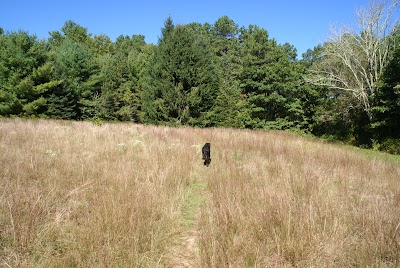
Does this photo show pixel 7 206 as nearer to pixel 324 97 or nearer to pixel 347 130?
pixel 347 130

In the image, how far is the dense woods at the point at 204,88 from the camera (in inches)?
642

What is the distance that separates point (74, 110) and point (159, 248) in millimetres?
28389

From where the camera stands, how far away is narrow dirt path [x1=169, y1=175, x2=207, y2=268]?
2201 millimetres

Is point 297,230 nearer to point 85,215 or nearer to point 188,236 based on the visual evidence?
point 188,236

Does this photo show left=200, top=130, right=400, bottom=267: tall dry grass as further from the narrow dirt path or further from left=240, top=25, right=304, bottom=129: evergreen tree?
left=240, top=25, right=304, bottom=129: evergreen tree

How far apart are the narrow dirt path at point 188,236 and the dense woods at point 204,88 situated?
1246cm

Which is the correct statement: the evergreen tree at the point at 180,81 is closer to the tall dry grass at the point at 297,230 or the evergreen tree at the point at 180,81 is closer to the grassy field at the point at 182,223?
the grassy field at the point at 182,223

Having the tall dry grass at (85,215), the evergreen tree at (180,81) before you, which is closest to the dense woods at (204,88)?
the evergreen tree at (180,81)

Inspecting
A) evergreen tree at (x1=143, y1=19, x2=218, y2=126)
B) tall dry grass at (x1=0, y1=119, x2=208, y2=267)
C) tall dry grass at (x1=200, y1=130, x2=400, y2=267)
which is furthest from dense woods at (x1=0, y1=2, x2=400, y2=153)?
tall dry grass at (x1=200, y1=130, x2=400, y2=267)

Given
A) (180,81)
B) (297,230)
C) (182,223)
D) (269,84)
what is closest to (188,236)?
(182,223)

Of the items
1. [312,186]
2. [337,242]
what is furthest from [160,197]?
[312,186]

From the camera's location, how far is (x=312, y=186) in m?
3.85

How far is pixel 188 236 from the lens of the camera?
105 inches

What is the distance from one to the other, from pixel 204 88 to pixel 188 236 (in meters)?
14.4
